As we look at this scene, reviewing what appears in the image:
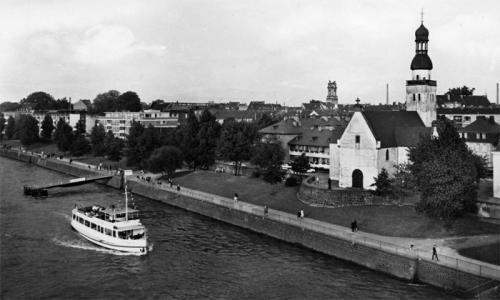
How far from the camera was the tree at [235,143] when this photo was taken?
94.0 meters

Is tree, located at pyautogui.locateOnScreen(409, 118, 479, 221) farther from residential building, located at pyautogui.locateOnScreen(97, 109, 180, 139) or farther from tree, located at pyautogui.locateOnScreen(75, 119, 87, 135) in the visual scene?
tree, located at pyautogui.locateOnScreen(75, 119, 87, 135)

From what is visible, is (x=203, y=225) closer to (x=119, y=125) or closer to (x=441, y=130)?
(x=441, y=130)

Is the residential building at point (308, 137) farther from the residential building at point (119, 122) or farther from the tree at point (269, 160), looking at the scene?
the residential building at point (119, 122)

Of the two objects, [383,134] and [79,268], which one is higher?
[383,134]

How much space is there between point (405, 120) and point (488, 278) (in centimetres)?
4244

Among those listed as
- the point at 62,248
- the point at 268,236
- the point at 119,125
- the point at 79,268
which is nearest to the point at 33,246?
the point at 62,248

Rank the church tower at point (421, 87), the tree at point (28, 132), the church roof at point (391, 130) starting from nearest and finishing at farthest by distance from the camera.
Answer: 1. the church roof at point (391, 130)
2. the church tower at point (421, 87)
3. the tree at point (28, 132)

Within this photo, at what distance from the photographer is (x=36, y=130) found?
187375 mm

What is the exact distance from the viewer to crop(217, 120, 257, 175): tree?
9400 cm

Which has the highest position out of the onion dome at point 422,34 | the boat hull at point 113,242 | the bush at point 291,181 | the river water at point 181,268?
the onion dome at point 422,34

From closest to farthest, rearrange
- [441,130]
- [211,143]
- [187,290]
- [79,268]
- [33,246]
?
[187,290], [79,268], [33,246], [441,130], [211,143]

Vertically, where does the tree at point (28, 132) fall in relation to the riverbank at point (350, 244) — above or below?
above

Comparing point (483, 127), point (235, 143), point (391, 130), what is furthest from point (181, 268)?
point (483, 127)

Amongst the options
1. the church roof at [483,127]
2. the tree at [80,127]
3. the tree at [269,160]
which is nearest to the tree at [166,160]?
the tree at [269,160]
